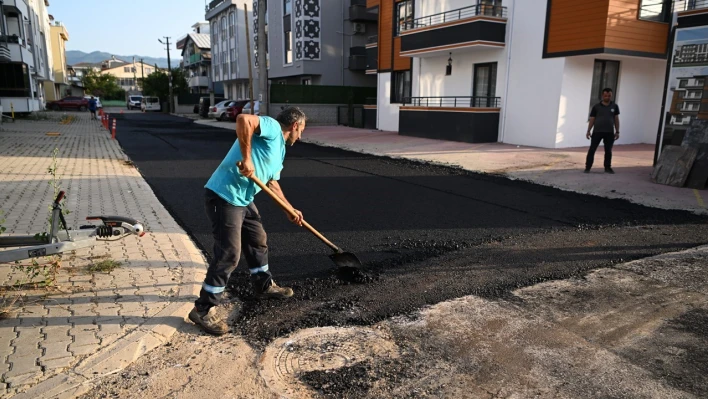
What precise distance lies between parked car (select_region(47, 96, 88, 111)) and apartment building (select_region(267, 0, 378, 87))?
27.6 metres

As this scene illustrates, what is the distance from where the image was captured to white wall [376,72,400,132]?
79.5ft

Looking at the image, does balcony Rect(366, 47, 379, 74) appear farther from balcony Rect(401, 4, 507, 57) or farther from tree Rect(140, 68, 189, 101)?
tree Rect(140, 68, 189, 101)

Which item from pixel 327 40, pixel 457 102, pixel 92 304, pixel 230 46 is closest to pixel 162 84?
pixel 230 46

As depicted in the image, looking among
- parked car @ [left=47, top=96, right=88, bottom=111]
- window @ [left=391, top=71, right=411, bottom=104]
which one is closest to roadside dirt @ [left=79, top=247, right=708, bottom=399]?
window @ [left=391, top=71, right=411, bottom=104]

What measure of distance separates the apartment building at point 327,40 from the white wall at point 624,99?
20.4 m

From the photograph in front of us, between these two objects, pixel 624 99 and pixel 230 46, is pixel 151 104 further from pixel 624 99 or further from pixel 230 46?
pixel 624 99

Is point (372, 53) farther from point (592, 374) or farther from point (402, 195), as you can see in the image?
point (592, 374)

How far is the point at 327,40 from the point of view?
35875 mm

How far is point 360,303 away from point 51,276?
2.70 m

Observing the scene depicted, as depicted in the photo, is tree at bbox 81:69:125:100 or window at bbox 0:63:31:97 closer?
window at bbox 0:63:31:97

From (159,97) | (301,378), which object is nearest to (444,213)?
(301,378)

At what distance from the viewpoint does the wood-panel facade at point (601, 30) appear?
13969mm

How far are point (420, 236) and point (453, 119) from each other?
13.1 metres

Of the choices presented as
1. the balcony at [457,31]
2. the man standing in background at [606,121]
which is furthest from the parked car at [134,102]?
the man standing in background at [606,121]
